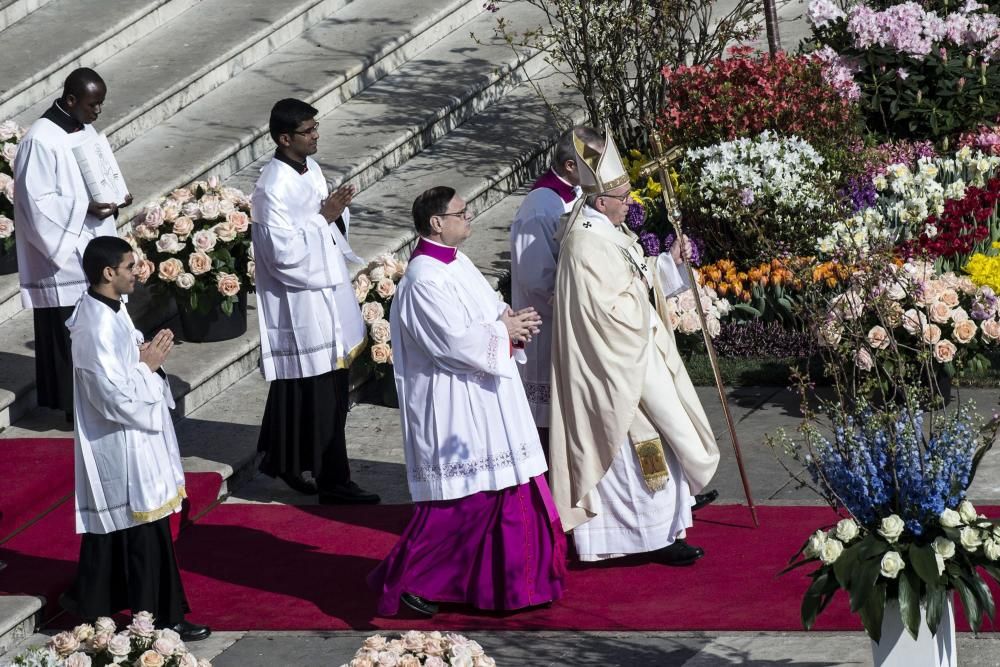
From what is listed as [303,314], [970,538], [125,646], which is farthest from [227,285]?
[970,538]

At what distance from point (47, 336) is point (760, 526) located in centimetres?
380

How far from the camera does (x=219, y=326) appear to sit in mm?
10391

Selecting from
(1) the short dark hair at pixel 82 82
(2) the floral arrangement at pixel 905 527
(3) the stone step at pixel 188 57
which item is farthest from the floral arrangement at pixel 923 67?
(2) the floral arrangement at pixel 905 527

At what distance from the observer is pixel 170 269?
995cm

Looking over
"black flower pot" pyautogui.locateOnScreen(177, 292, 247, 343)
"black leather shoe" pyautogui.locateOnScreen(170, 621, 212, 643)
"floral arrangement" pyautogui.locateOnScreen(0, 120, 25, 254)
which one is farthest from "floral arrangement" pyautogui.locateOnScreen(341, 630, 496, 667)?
"floral arrangement" pyautogui.locateOnScreen(0, 120, 25, 254)

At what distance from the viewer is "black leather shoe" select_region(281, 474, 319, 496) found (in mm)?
8898

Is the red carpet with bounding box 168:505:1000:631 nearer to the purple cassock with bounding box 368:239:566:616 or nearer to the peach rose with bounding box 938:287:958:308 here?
the purple cassock with bounding box 368:239:566:616

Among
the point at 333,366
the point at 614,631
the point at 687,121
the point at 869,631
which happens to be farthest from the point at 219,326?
the point at 869,631

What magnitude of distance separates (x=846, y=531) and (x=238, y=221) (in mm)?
5154

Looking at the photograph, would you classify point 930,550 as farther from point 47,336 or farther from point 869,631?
point 47,336

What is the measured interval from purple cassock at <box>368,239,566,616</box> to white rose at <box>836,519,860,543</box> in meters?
1.84

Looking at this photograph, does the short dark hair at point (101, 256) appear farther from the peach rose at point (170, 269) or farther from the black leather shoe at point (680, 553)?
the peach rose at point (170, 269)

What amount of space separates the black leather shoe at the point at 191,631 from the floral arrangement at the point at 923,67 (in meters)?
7.18

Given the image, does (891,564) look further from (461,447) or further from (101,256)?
(101,256)
